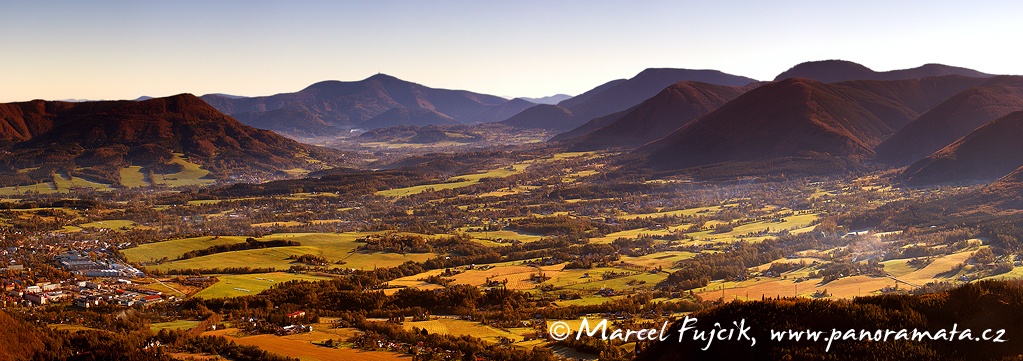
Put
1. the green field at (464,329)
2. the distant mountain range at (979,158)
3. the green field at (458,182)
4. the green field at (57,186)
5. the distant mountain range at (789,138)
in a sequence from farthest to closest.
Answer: the green field at (458,182)
the green field at (57,186)
the distant mountain range at (789,138)
the distant mountain range at (979,158)
the green field at (464,329)

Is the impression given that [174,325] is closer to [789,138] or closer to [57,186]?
[57,186]

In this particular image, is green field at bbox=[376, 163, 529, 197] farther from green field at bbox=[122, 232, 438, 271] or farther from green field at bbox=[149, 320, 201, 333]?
green field at bbox=[149, 320, 201, 333]

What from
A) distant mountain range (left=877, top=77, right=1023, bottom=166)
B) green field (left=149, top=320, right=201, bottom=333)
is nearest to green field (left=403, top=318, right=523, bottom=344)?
green field (left=149, top=320, right=201, bottom=333)

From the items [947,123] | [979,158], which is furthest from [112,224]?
[947,123]

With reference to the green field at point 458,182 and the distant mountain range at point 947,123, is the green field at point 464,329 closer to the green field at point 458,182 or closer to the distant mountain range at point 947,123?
the green field at point 458,182

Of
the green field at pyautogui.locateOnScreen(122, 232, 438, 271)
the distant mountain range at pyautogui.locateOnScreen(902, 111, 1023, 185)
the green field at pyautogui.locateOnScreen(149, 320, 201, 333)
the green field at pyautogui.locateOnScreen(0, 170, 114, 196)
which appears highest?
the distant mountain range at pyautogui.locateOnScreen(902, 111, 1023, 185)

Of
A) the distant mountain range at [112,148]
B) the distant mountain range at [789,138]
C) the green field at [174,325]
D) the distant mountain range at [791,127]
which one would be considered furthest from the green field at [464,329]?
the distant mountain range at [112,148]

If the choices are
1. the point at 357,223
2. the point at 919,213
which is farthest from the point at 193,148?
the point at 919,213

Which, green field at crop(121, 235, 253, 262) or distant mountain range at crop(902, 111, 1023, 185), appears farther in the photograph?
distant mountain range at crop(902, 111, 1023, 185)

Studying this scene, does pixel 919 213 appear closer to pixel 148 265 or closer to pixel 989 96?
pixel 148 265
